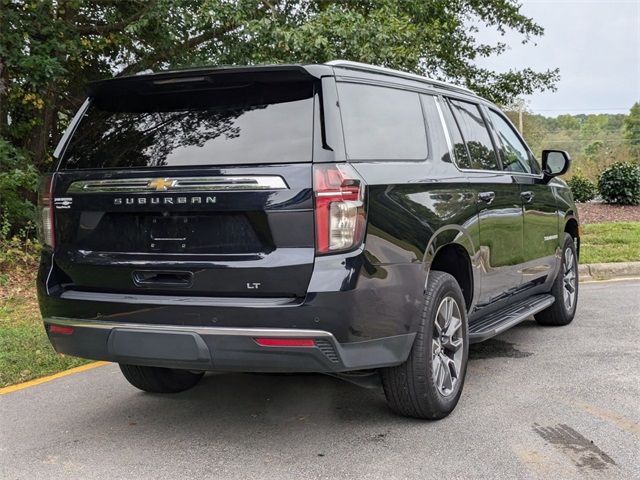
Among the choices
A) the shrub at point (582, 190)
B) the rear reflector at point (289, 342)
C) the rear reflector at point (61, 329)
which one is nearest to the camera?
the rear reflector at point (289, 342)

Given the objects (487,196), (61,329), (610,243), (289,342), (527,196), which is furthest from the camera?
(610,243)

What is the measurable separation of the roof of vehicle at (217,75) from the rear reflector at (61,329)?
131 centimetres

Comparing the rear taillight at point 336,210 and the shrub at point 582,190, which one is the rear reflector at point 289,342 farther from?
the shrub at point 582,190

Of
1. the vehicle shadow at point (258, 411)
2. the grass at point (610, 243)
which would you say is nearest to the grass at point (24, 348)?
the vehicle shadow at point (258, 411)

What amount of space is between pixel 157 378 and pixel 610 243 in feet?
29.6

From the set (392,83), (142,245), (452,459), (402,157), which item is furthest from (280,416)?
(392,83)

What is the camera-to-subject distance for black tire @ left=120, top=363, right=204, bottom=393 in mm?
4477

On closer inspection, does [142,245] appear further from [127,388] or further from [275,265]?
[127,388]

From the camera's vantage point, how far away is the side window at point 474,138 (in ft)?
15.6

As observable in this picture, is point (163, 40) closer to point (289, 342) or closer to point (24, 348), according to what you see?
point (24, 348)

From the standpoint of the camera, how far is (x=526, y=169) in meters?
5.79

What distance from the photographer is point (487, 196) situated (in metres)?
4.66

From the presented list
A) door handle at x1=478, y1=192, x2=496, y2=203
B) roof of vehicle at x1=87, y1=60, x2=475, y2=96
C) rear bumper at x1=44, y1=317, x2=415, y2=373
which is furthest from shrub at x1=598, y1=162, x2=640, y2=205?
rear bumper at x1=44, y1=317, x2=415, y2=373

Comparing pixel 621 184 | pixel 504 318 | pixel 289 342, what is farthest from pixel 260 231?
pixel 621 184
